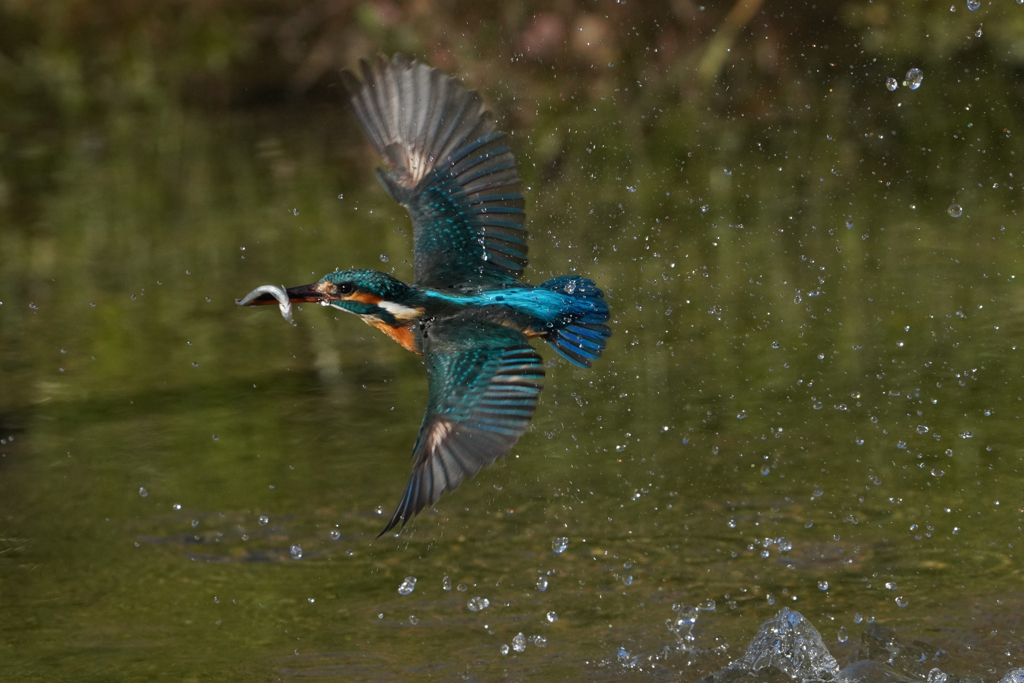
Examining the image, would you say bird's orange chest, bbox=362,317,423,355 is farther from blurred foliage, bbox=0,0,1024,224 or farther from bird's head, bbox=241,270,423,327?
blurred foliage, bbox=0,0,1024,224

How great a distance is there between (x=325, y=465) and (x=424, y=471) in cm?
160

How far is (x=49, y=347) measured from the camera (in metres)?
6.30

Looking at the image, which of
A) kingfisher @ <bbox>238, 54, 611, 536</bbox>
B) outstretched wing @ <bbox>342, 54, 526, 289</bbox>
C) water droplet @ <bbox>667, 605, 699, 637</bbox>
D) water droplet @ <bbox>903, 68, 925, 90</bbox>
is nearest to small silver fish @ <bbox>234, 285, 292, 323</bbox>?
kingfisher @ <bbox>238, 54, 611, 536</bbox>


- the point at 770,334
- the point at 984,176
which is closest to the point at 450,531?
the point at 770,334

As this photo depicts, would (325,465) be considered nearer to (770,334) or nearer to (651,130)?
(770,334)

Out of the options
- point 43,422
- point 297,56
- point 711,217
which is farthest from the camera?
point 297,56

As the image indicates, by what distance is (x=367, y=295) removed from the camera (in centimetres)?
371

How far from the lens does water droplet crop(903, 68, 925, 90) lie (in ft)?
28.5

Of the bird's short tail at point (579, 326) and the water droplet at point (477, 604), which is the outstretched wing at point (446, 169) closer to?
the bird's short tail at point (579, 326)

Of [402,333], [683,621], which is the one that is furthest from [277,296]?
[683,621]

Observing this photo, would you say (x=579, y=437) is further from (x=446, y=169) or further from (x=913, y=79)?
(x=913, y=79)

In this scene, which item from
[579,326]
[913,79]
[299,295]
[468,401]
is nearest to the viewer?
[468,401]

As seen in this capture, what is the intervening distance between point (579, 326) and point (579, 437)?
1.09 meters

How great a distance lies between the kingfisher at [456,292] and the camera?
3.42m
